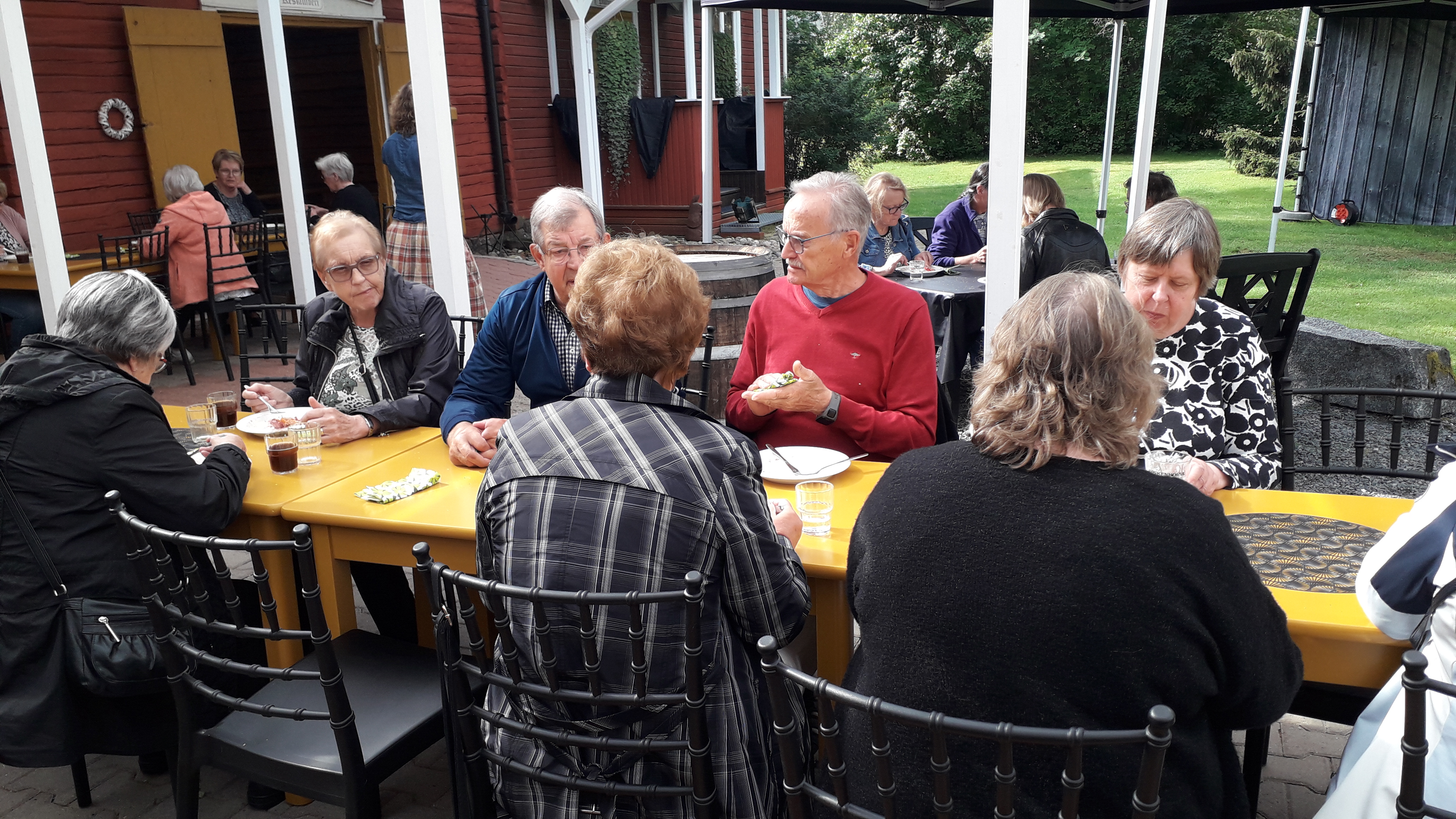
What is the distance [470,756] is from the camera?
1878 mm

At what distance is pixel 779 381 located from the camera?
2.68 metres

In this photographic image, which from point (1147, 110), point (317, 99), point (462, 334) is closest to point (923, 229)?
point (1147, 110)

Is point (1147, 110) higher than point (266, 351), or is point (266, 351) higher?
point (1147, 110)

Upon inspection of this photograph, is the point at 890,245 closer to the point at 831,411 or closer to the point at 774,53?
the point at 831,411

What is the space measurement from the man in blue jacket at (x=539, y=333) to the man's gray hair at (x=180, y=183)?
5.03m

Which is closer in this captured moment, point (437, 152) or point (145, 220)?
point (437, 152)

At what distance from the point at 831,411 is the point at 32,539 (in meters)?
1.86

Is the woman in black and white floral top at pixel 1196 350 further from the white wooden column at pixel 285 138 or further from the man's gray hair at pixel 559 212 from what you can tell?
the white wooden column at pixel 285 138

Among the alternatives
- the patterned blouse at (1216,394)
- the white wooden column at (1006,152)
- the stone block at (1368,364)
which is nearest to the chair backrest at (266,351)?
the white wooden column at (1006,152)

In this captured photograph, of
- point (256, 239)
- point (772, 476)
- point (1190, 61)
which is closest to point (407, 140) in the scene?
point (256, 239)

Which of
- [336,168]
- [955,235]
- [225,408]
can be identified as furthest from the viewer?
[336,168]

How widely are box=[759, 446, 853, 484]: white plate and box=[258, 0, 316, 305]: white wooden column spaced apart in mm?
4780

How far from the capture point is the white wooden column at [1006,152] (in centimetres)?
311

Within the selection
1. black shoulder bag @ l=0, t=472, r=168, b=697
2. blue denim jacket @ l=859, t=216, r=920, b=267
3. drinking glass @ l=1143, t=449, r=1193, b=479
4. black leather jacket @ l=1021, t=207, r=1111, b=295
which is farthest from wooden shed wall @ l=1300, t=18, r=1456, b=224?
black shoulder bag @ l=0, t=472, r=168, b=697
